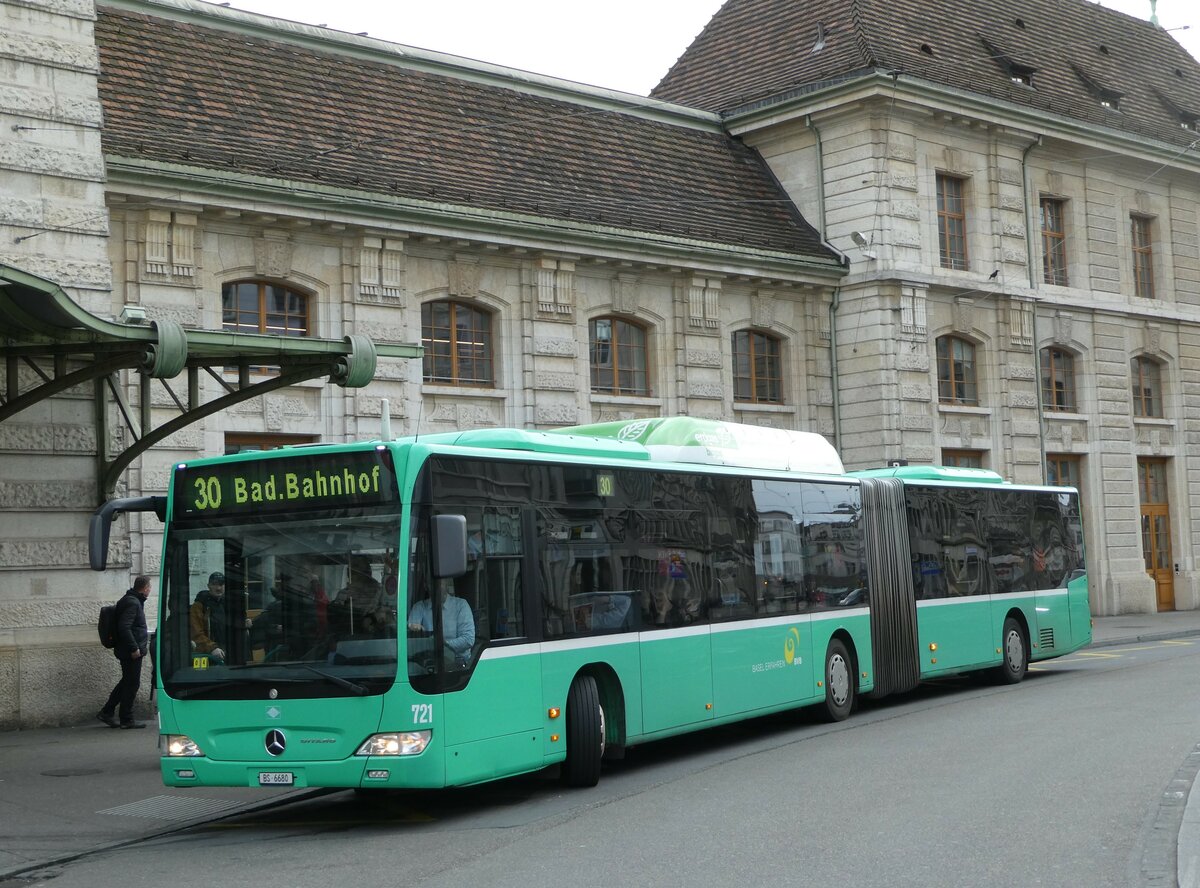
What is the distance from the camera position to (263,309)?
22469 mm

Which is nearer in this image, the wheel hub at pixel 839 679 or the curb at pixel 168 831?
the curb at pixel 168 831

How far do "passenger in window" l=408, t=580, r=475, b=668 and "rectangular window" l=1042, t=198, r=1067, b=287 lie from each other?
86.1ft

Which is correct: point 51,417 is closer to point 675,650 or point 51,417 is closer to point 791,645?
point 675,650

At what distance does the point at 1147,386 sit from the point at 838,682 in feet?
76.7

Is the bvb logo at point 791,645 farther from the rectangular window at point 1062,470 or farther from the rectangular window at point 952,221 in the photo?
the rectangular window at point 1062,470

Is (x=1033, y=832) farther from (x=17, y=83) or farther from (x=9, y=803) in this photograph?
(x=17, y=83)

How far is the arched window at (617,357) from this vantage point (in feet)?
89.0

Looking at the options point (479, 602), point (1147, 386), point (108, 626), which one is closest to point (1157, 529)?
point (1147, 386)

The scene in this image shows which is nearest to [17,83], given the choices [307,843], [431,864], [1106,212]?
[307,843]

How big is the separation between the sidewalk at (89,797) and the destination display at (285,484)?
2392 mm

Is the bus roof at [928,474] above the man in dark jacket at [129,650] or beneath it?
above

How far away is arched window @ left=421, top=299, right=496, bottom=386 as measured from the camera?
24.5 metres

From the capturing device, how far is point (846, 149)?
3128 centimetres

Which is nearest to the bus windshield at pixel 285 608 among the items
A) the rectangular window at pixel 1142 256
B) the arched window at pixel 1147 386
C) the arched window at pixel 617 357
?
the arched window at pixel 617 357
